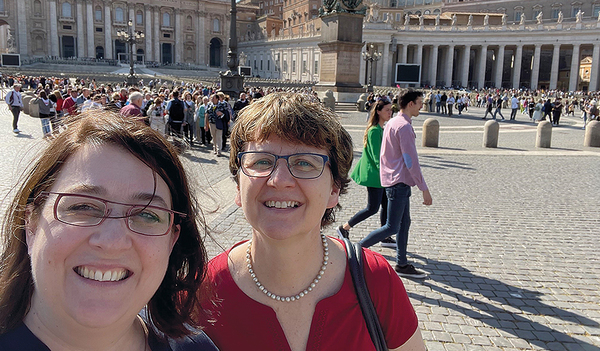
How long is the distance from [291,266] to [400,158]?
343 centimetres

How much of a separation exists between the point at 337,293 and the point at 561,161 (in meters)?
13.8

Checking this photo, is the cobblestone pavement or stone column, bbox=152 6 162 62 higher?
stone column, bbox=152 6 162 62

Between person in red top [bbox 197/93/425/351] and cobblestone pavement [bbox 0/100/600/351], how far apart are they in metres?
0.23

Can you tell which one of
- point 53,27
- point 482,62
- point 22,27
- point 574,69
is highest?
point 53,27

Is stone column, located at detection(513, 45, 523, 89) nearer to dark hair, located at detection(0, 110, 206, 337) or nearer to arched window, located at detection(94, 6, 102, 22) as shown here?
arched window, located at detection(94, 6, 102, 22)

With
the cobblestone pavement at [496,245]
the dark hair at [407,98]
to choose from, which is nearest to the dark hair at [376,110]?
the dark hair at [407,98]

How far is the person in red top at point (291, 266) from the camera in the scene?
1799mm

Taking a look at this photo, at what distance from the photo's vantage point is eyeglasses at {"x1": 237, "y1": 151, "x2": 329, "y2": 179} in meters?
1.81

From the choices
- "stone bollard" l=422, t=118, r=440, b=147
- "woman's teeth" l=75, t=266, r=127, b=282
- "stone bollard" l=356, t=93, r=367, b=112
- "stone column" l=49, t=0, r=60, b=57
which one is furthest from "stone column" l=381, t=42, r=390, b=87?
"woman's teeth" l=75, t=266, r=127, b=282

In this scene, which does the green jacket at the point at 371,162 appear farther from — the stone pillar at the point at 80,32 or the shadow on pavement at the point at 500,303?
the stone pillar at the point at 80,32

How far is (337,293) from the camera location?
6.21ft

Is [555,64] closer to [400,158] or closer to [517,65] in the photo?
[517,65]

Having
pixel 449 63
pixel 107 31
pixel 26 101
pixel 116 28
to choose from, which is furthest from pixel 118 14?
pixel 26 101

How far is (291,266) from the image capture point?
1915 mm
